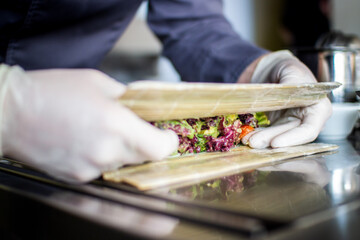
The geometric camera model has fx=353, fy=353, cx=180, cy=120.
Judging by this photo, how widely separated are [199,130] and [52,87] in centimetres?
34

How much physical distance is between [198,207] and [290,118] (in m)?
0.61

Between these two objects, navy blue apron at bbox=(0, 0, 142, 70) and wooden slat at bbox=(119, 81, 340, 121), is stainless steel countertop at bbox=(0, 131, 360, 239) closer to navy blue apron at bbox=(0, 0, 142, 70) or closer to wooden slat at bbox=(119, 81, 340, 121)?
wooden slat at bbox=(119, 81, 340, 121)

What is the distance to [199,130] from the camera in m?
0.73

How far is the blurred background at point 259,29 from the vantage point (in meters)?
→ 2.24

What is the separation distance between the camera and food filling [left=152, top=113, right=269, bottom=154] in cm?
69

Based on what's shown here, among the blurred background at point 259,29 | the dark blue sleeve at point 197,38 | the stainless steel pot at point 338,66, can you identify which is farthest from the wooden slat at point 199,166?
the blurred background at point 259,29

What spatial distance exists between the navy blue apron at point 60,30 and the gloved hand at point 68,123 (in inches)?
22.1

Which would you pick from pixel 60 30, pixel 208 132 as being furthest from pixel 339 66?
pixel 60 30

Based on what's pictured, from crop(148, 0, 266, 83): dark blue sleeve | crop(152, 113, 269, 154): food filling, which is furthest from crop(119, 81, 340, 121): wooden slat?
crop(148, 0, 266, 83): dark blue sleeve

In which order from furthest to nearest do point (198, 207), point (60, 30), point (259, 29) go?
1. point (259, 29)
2. point (60, 30)
3. point (198, 207)

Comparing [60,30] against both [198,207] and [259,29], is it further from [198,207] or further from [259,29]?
[259,29]

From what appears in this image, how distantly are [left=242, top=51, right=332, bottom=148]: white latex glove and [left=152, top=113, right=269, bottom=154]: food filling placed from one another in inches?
1.7

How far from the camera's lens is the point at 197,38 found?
4.64ft

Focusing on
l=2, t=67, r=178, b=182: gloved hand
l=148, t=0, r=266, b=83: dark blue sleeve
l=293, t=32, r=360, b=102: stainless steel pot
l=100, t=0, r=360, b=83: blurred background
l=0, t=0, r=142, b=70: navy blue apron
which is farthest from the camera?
l=100, t=0, r=360, b=83: blurred background
